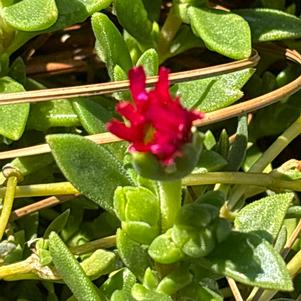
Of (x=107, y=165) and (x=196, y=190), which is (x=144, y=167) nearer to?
(x=107, y=165)

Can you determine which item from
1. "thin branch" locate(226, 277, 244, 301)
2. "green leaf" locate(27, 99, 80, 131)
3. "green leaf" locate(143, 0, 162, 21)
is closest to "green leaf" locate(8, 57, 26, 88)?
"green leaf" locate(27, 99, 80, 131)

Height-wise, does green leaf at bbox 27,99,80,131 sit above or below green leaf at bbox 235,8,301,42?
below

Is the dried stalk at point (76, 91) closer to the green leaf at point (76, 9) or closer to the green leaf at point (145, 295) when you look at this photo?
the green leaf at point (76, 9)

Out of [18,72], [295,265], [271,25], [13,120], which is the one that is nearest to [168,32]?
[271,25]

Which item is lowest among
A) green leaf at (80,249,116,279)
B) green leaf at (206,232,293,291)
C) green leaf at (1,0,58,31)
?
green leaf at (80,249,116,279)

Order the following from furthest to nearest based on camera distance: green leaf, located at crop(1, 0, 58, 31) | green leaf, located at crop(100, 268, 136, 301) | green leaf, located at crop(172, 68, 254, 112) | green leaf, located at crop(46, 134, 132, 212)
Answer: green leaf, located at crop(172, 68, 254, 112) < green leaf, located at crop(1, 0, 58, 31) < green leaf, located at crop(100, 268, 136, 301) < green leaf, located at crop(46, 134, 132, 212)

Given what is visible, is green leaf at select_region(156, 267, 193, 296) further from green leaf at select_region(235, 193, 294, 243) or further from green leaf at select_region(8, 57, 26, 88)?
green leaf at select_region(8, 57, 26, 88)

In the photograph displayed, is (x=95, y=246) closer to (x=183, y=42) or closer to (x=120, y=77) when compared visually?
(x=120, y=77)
